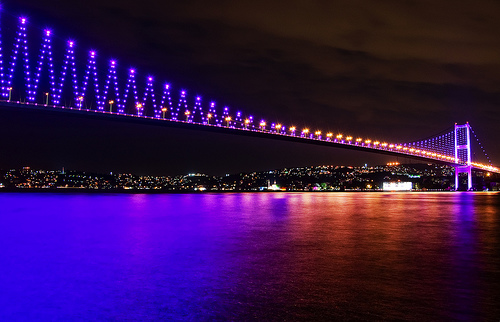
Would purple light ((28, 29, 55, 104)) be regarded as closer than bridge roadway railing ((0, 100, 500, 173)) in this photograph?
No

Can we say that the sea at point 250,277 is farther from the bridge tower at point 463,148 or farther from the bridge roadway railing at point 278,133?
the bridge tower at point 463,148

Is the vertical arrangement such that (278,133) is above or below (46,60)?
below

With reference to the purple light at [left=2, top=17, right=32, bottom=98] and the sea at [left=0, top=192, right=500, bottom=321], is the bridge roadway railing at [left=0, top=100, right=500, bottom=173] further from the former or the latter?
the sea at [left=0, top=192, right=500, bottom=321]

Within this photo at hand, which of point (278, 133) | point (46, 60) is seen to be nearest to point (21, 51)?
point (46, 60)

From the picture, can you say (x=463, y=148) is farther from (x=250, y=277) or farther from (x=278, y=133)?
(x=250, y=277)

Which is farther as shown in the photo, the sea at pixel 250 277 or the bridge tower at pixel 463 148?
the bridge tower at pixel 463 148

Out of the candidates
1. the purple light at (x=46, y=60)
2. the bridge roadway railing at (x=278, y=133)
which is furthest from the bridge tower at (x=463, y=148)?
the purple light at (x=46, y=60)

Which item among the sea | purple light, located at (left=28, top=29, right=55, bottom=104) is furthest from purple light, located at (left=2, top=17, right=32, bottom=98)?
the sea

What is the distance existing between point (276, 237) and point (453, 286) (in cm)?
603

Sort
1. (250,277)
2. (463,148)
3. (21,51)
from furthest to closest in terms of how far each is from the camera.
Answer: (463,148), (21,51), (250,277)

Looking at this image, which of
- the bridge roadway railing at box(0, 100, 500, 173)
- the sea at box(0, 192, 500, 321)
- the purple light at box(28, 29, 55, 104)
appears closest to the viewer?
the sea at box(0, 192, 500, 321)

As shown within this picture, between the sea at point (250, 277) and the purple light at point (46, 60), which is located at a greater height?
the purple light at point (46, 60)

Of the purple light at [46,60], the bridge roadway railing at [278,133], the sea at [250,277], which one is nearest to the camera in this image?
the sea at [250,277]

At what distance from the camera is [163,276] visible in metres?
6.39
